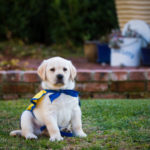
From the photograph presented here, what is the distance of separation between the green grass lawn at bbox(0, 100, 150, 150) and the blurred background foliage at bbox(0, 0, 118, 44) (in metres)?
3.46

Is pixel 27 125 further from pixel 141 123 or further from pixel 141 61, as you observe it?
pixel 141 61

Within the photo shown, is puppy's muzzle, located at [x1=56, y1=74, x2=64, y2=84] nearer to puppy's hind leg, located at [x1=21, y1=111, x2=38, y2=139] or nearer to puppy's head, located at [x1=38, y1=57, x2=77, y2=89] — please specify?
puppy's head, located at [x1=38, y1=57, x2=77, y2=89]

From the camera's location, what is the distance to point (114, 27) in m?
8.07

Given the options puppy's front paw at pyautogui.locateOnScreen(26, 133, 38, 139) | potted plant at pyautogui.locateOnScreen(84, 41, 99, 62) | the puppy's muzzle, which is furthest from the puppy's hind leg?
potted plant at pyautogui.locateOnScreen(84, 41, 99, 62)

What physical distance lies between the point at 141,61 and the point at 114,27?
1.98m

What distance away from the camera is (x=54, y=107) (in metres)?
2.90

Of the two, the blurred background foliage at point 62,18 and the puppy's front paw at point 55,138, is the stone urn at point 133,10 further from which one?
the puppy's front paw at point 55,138

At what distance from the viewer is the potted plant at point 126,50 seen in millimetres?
6043

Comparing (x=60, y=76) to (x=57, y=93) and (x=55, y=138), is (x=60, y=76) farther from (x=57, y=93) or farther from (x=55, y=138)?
(x=55, y=138)

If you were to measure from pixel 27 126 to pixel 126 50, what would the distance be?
3.49 m

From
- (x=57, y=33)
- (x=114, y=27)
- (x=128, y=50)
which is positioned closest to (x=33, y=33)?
(x=57, y=33)

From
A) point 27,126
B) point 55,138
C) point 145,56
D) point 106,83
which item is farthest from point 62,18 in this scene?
point 55,138

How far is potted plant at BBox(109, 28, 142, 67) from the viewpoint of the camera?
604cm

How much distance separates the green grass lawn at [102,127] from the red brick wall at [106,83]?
0.58 metres
